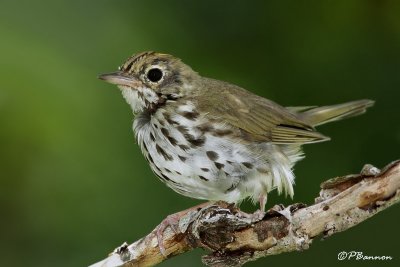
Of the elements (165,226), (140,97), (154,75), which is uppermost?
(154,75)

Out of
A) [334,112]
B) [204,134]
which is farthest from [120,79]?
[334,112]

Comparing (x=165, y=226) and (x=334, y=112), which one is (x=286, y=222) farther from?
(x=334, y=112)

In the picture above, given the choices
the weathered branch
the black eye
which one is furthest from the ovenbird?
the weathered branch

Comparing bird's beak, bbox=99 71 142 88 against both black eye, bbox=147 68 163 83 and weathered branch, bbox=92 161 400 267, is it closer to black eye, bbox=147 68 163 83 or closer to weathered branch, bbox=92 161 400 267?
black eye, bbox=147 68 163 83

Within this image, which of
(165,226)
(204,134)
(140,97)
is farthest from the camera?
(140,97)

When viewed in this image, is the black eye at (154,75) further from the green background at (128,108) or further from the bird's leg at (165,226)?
the bird's leg at (165,226)

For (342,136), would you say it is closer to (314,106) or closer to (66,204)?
(314,106)

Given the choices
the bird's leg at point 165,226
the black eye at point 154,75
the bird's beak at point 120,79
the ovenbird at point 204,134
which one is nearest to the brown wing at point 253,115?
the ovenbird at point 204,134
